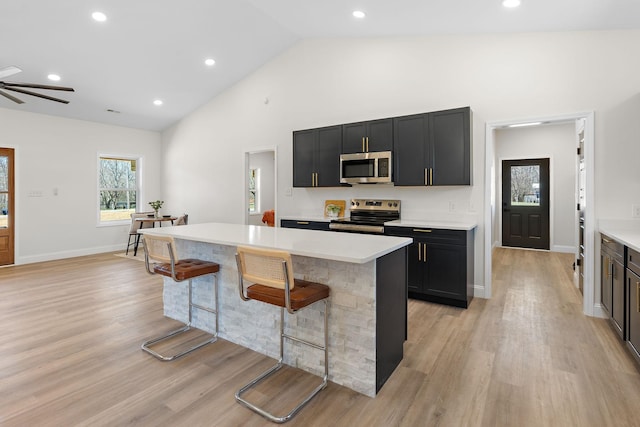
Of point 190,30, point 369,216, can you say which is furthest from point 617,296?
point 190,30

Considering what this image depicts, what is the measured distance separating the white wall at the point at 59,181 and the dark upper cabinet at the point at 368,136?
533cm

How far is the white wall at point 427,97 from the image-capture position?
3.32 m

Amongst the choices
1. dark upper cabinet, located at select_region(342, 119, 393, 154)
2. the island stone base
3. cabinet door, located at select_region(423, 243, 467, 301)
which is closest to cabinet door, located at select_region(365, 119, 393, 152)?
dark upper cabinet, located at select_region(342, 119, 393, 154)

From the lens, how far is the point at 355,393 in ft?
6.91

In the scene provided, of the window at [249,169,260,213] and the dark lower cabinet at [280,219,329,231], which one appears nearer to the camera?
the dark lower cabinet at [280,219,329,231]

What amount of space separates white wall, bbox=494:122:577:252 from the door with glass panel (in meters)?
9.59

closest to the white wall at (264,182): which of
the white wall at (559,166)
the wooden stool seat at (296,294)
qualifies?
the white wall at (559,166)

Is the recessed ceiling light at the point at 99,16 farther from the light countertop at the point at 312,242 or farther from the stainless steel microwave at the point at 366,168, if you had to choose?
the stainless steel microwave at the point at 366,168

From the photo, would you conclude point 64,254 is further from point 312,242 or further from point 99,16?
point 312,242

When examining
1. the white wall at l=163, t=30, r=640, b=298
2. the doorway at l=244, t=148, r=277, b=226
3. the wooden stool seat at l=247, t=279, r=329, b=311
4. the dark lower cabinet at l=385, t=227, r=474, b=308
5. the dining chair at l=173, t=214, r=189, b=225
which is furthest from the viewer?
the doorway at l=244, t=148, r=277, b=226

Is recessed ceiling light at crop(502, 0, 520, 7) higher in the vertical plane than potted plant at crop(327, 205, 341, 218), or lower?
higher

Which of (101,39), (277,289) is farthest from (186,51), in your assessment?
(277,289)

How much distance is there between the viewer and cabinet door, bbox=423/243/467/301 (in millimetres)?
3609

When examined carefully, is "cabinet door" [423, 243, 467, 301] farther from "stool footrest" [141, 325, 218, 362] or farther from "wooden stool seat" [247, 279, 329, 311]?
"stool footrest" [141, 325, 218, 362]
